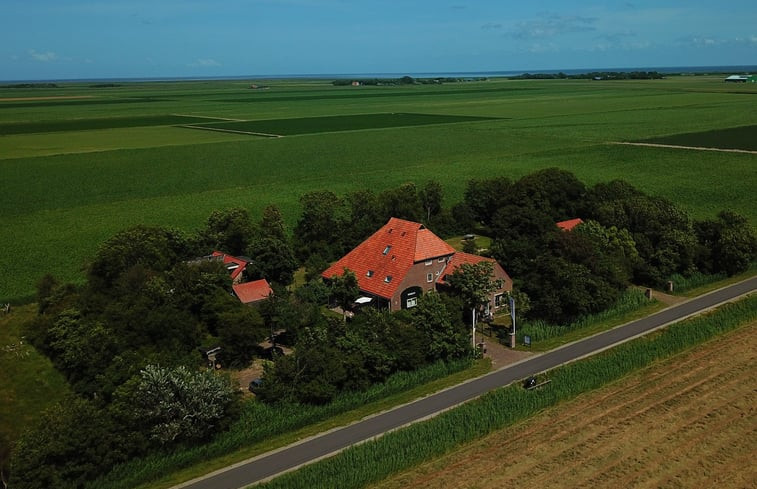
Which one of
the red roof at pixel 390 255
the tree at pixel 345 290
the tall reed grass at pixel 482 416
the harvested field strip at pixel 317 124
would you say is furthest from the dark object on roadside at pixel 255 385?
the harvested field strip at pixel 317 124

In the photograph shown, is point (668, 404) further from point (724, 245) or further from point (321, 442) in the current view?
point (724, 245)

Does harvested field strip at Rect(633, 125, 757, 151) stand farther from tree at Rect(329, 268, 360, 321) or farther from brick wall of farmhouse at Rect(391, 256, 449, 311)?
tree at Rect(329, 268, 360, 321)

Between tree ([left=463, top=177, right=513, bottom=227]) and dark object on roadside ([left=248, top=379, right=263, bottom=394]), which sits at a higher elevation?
tree ([left=463, top=177, right=513, bottom=227])

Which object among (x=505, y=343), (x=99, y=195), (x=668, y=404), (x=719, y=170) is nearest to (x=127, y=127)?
(x=99, y=195)

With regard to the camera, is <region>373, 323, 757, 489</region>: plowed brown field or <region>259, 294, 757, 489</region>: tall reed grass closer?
<region>373, 323, 757, 489</region>: plowed brown field

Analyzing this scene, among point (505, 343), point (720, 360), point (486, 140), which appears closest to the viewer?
point (720, 360)

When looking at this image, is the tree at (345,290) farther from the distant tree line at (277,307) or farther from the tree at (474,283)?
the tree at (474,283)

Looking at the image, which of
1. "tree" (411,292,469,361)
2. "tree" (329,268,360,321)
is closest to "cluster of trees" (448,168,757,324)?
"tree" (411,292,469,361)

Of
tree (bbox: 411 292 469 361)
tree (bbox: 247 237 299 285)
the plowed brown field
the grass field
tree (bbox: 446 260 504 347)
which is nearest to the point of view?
the plowed brown field

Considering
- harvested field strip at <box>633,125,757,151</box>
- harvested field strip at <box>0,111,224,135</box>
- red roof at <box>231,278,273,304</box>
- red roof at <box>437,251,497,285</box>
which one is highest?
harvested field strip at <box>0,111,224,135</box>
